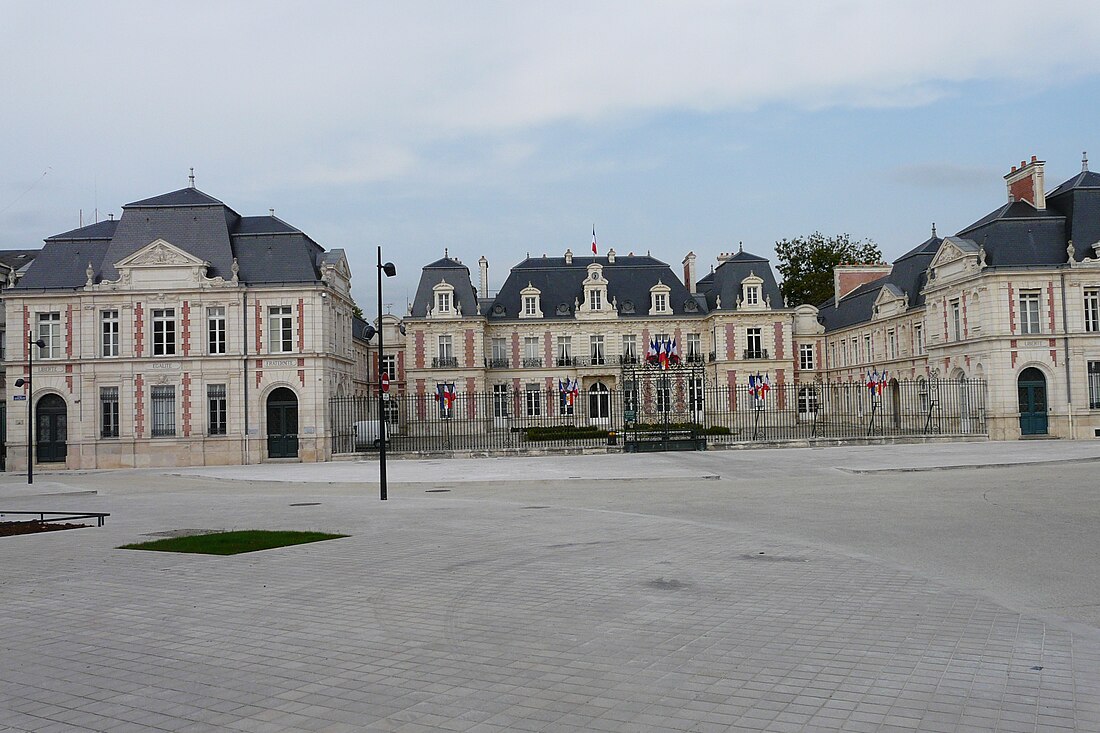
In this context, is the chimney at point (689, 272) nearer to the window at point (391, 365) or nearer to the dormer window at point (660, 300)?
the dormer window at point (660, 300)

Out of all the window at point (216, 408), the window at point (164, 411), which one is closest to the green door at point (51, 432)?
the window at point (164, 411)

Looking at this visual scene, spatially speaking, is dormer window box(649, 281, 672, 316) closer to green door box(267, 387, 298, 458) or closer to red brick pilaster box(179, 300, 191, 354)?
green door box(267, 387, 298, 458)

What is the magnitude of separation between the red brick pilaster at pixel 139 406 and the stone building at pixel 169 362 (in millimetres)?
41

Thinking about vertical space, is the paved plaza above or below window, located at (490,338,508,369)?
below

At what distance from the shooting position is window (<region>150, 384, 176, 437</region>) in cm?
3638

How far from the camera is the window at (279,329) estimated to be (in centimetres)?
3684

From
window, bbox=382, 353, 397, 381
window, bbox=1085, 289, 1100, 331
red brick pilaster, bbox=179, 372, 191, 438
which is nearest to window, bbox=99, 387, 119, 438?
red brick pilaster, bbox=179, 372, 191, 438

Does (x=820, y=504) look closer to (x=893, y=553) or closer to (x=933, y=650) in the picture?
(x=893, y=553)

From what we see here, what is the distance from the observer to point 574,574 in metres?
9.44

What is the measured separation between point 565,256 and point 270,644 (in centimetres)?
5453

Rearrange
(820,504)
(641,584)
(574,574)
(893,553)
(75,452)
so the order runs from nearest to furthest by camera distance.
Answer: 1. (641,584)
2. (574,574)
3. (893,553)
4. (820,504)
5. (75,452)

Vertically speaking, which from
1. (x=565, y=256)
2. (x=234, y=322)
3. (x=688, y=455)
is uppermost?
(x=565, y=256)

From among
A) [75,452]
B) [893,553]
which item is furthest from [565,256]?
[893,553]

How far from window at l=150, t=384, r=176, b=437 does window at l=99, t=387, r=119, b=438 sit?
61.8 inches
